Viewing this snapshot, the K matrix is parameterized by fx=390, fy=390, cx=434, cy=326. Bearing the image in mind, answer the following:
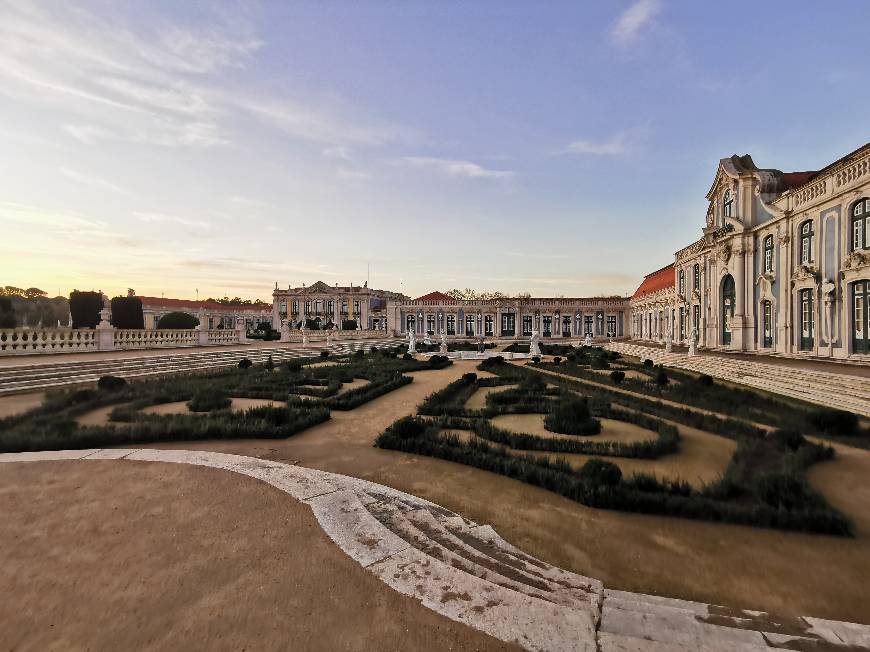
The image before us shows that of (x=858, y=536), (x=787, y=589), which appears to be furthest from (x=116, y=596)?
(x=858, y=536)

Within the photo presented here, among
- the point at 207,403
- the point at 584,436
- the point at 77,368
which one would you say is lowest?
the point at 584,436

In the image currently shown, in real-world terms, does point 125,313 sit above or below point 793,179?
below

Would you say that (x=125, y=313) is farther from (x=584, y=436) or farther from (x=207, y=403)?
(x=584, y=436)

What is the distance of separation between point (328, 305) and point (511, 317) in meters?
44.4

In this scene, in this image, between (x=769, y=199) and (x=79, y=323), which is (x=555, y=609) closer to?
(x=769, y=199)

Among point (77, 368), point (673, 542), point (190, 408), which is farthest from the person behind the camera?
point (77, 368)

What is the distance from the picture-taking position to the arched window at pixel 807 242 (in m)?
19.6

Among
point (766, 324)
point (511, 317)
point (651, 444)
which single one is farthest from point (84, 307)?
point (511, 317)

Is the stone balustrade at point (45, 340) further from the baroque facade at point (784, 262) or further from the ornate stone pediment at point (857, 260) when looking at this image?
the ornate stone pediment at point (857, 260)

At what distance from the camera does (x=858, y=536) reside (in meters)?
4.82

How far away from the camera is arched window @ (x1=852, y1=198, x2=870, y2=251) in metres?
16.5

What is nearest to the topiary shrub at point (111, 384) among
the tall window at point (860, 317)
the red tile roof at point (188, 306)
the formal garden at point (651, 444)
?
the formal garden at point (651, 444)

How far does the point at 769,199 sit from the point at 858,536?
27131 mm

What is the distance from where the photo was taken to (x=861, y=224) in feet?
55.2
